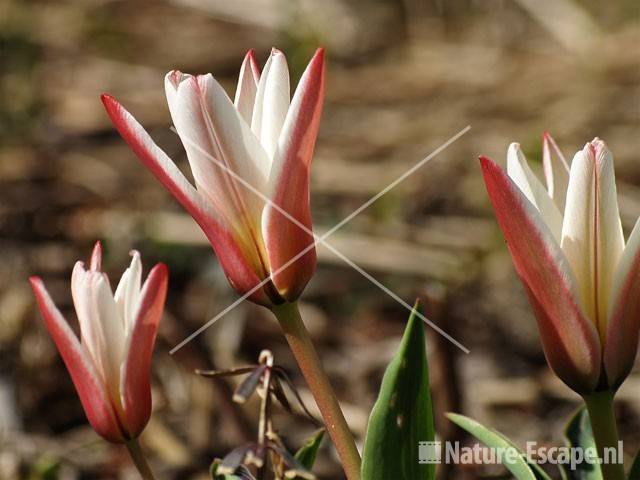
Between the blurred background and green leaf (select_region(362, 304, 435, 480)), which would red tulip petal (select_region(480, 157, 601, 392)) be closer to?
green leaf (select_region(362, 304, 435, 480))

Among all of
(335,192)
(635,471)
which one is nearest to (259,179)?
(635,471)

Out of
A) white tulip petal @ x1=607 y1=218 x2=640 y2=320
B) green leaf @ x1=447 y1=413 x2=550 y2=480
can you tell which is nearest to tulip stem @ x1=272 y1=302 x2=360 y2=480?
green leaf @ x1=447 y1=413 x2=550 y2=480

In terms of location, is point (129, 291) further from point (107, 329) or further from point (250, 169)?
point (250, 169)

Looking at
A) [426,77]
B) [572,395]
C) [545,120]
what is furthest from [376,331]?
[426,77]

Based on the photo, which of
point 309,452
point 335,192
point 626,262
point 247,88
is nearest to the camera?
point 626,262

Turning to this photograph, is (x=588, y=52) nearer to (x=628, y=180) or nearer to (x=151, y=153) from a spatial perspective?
(x=628, y=180)

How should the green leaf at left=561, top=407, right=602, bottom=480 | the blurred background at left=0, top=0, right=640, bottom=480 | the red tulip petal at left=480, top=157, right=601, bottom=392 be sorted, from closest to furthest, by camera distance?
the red tulip petal at left=480, top=157, right=601, bottom=392 → the green leaf at left=561, top=407, right=602, bottom=480 → the blurred background at left=0, top=0, right=640, bottom=480
